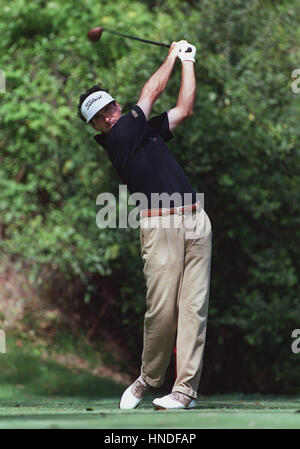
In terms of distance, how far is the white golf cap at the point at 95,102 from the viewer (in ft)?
18.3

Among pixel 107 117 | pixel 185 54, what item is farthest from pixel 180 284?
pixel 185 54

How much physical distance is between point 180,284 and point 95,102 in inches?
48.3

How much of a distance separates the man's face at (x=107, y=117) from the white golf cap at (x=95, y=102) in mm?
31

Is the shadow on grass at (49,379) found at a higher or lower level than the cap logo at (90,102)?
lower

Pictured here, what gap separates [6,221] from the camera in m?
9.80

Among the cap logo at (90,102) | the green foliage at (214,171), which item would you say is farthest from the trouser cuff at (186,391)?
the green foliage at (214,171)

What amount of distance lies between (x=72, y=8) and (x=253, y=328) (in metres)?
4.33

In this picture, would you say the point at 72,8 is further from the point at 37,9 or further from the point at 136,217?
the point at 136,217

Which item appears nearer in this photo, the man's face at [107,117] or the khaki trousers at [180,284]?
the khaki trousers at [180,284]

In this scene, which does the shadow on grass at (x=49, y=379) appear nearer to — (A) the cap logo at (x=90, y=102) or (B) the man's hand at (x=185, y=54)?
(A) the cap logo at (x=90, y=102)

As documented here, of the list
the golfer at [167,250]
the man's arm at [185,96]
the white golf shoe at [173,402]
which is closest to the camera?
the white golf shoe at [173,402]

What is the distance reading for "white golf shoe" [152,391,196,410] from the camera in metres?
5.22
